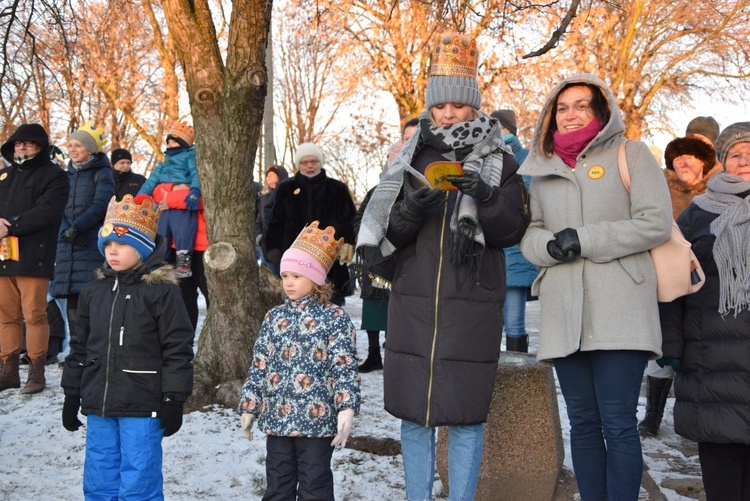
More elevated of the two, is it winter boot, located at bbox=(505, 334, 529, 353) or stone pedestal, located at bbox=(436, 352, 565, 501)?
winter boot, located at bbox=(505, 334, 529, 353)

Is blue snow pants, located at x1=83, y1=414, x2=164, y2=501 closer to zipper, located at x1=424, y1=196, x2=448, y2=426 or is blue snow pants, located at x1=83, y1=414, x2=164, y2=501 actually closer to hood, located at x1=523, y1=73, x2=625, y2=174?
zipper, located at x1=424, y1=196, x2=448, y2=426

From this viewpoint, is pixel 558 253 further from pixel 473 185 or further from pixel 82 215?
pixel 82 215

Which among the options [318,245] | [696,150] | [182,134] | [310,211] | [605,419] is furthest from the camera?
[182,134]

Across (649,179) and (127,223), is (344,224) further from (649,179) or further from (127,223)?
(649,179)

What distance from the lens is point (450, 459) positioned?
3289 mm

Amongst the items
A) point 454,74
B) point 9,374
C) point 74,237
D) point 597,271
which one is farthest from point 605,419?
point 9,374

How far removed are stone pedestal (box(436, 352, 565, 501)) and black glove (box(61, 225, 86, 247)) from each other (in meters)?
3.85

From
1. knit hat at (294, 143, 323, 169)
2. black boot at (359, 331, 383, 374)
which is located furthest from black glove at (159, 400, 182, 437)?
knit hat at (294, 143, 323, 169)

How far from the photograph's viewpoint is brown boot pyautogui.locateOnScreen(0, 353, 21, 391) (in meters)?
5.96

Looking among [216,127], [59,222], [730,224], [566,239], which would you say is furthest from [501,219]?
[59,222]

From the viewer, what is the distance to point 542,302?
3.42 m

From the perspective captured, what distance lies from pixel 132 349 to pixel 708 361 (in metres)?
2.60

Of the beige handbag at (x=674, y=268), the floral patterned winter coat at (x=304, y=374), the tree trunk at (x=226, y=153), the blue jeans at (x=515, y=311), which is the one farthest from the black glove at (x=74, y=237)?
the beige handbag at (x=674, y=268)

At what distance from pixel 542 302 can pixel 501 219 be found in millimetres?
482
